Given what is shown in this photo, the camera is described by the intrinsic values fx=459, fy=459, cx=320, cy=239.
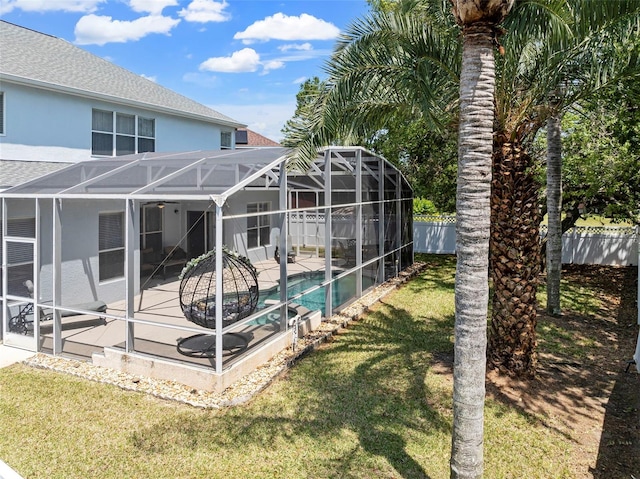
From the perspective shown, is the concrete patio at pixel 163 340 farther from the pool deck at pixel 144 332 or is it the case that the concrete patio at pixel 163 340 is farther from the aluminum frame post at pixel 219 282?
the aluminum frame post at pixel 219 282

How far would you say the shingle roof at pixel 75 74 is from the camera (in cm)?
1268

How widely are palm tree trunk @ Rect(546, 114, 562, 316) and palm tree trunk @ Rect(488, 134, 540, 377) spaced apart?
13.1ft

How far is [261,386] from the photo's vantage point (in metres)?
7.58

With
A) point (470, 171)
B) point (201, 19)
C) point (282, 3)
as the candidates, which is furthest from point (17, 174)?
point (470, 171)

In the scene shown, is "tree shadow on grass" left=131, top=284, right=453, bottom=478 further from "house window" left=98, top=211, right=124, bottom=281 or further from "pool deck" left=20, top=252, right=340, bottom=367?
"house window" left=98, top=211, right=124, bottom=281

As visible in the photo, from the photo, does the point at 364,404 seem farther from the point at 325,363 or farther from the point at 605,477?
the point at 605,477

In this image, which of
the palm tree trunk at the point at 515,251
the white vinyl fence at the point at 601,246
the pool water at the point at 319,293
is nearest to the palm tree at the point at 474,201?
the palm tree trunk at the point at 515,251

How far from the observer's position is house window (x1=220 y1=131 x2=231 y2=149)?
2167cm

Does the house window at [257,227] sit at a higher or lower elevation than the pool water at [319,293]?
higher

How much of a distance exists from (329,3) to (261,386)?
8911mm

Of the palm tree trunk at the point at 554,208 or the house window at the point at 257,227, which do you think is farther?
the house window at the point at 257,227

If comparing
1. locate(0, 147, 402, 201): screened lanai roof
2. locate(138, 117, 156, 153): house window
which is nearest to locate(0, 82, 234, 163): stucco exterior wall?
locate(138, 117, 156, 153): house window

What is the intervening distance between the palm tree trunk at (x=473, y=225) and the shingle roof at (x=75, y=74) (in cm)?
1171

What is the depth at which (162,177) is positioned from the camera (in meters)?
9.70
